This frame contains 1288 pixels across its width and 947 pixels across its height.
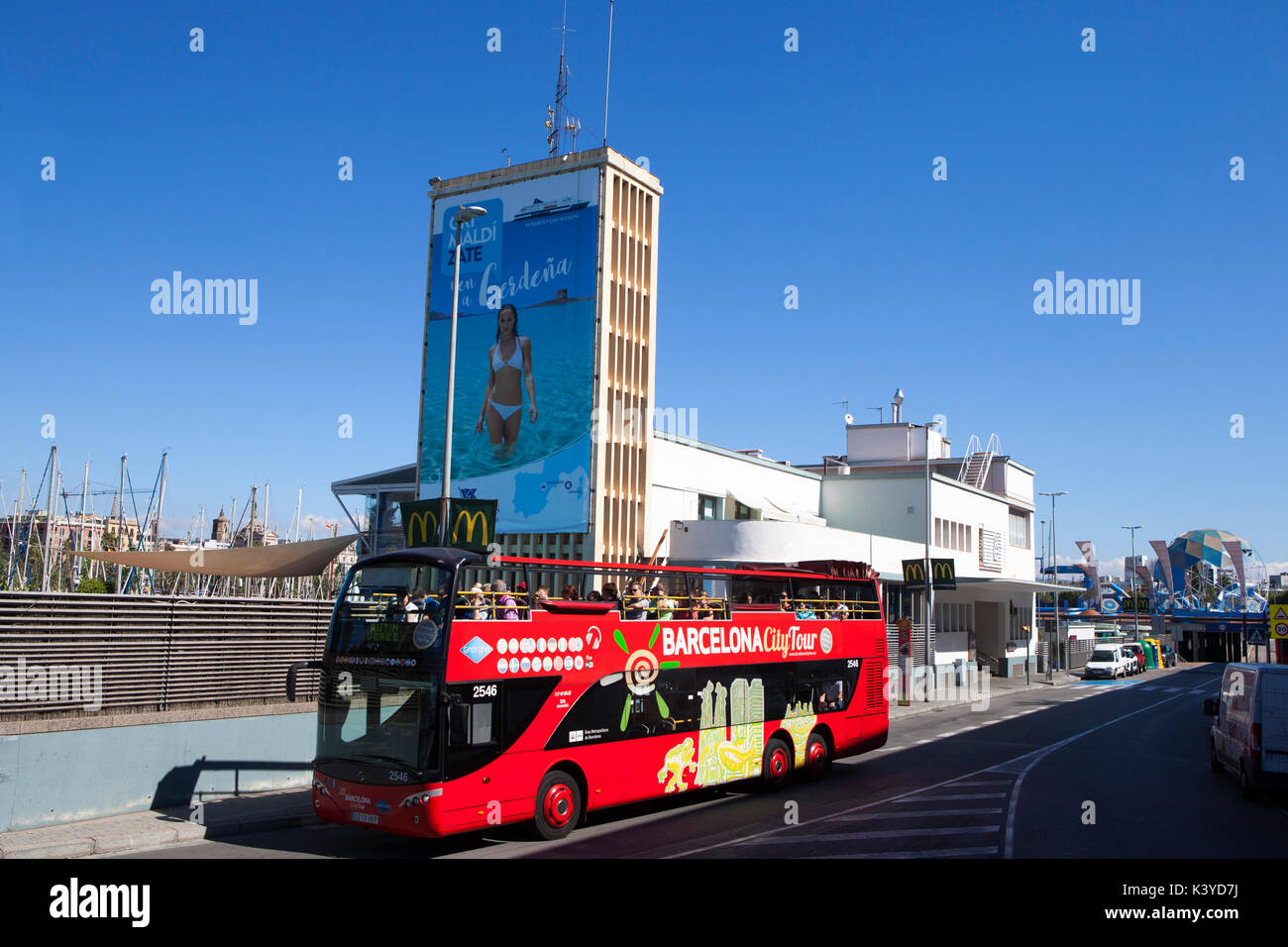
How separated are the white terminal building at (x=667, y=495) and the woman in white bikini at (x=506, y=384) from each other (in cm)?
311

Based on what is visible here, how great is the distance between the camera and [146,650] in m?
14.7

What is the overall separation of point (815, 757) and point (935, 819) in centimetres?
488

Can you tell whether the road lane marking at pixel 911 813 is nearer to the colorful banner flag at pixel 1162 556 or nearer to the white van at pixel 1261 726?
the white van at pixel 1261 726

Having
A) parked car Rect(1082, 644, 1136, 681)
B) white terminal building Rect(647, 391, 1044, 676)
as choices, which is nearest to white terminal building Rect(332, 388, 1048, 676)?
white terminal building Rect(647, 391, 1044, 676)

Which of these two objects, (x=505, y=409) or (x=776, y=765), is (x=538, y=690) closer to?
(x=776, y=765)

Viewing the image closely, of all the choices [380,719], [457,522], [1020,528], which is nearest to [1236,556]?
[1020,528]

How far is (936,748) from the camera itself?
23.1 m

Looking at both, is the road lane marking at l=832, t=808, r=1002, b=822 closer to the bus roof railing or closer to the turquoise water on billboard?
the bus roof railing

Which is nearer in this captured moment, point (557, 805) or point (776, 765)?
point (557, 805)

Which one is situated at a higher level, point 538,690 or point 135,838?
point 538,690

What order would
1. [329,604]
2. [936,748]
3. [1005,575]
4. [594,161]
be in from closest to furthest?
1. [329,604]
2. [936,748]
3. [594,161]
4. [1005,575]
